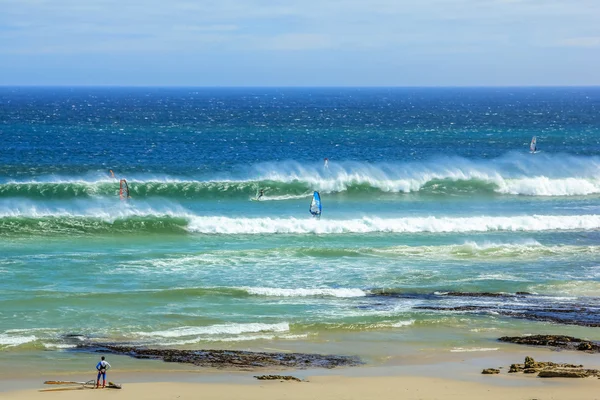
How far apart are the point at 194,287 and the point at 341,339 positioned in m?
5.72

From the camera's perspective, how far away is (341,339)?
19422 millimetres

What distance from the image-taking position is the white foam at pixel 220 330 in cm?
1939

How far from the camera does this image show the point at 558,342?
18.9 metres

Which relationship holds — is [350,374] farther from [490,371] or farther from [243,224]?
[243,224]

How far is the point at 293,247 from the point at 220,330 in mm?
10375

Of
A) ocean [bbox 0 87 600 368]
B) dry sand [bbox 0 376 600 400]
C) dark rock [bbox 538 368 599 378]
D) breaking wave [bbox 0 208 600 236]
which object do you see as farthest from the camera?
breaking wave [bbox 0 208 600 236]

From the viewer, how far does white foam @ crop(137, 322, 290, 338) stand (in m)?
19.4

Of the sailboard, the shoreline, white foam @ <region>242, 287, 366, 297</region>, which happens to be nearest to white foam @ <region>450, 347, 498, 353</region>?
the shoreline

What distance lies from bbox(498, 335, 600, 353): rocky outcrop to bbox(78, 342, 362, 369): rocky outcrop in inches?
149

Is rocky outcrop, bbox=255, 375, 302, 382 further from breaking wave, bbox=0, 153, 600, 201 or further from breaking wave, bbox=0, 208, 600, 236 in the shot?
breaking wave, bbox=0, 153, 600, 201

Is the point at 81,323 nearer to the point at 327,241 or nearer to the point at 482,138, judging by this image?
the point at 327,241

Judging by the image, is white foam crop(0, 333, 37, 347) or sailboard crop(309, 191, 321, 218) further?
sailboard crop(309, 191, 321, 218)

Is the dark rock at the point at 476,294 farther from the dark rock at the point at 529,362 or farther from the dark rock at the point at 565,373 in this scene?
the dark rock at the point at 565,373

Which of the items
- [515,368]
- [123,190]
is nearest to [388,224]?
[123,190]
